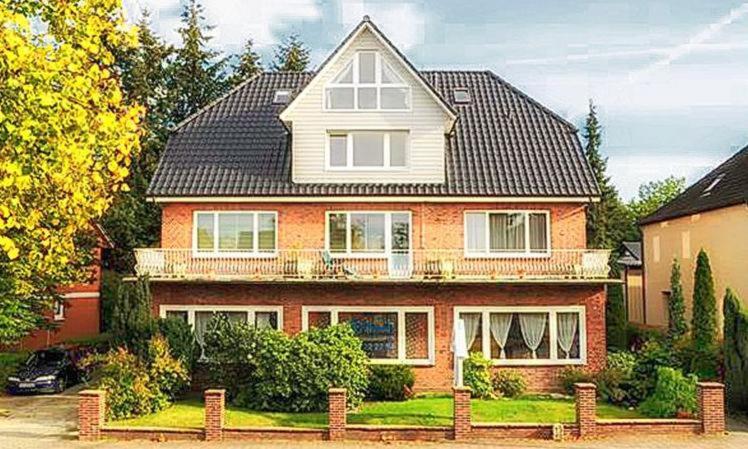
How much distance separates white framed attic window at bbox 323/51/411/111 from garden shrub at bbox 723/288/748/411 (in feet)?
38.0

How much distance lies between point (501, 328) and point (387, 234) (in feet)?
15.3

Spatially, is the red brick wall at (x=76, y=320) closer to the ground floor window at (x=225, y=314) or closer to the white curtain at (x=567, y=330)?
the ground floor window at (x=225, y=314)

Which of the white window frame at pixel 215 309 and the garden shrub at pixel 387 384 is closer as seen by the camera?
the garden shrub at pixel 387 384

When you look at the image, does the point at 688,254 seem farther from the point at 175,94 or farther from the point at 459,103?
the point at 175,94

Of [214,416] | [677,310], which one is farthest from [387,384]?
[677,310]

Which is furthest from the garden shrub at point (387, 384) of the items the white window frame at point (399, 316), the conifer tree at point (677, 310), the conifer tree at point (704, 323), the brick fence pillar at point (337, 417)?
the conifer tree at point (677, 310)

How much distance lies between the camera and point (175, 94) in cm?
4359

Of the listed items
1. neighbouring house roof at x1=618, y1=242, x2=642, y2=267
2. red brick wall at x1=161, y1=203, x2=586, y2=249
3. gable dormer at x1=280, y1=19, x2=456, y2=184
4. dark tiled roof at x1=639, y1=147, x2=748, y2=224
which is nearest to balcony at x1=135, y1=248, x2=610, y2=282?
red brick wall at x1=161, y1=203, x2=586, y2=249

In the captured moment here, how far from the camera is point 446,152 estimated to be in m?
27.8

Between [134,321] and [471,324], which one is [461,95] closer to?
[471,324]

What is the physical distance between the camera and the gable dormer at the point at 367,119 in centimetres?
2655

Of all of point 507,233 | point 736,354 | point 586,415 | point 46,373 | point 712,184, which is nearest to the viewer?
point 586,415

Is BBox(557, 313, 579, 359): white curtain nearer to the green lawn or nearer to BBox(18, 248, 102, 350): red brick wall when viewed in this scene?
the green lawn

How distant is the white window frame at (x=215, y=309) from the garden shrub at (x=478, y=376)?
5963 mm
